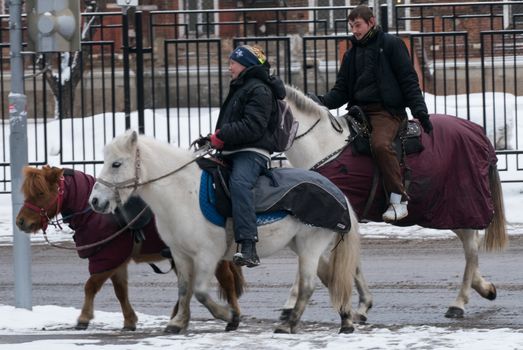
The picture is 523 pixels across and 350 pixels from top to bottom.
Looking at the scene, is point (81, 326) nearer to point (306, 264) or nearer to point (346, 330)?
point (306, 264)

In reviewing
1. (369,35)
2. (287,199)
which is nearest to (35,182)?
(287,199)

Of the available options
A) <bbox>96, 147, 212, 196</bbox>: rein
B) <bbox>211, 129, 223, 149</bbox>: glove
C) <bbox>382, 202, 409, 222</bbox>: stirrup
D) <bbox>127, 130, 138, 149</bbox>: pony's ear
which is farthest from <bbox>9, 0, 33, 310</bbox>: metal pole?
<bbox>382, 202, 409, 222</bbox>: stirrup

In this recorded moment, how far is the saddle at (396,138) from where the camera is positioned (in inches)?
449

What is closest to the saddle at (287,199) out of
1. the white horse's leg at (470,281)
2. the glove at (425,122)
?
the glove at (425,122)

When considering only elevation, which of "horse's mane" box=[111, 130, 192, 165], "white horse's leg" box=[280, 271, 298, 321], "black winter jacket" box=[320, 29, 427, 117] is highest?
"black winter jacket" box=[320, 29, 427, 117]

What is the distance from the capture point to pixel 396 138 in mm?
11406

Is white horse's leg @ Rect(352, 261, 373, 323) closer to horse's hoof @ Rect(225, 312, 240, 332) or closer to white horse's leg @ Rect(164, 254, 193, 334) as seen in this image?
horse's hoof @ Rect(225, 312, 240, 332)

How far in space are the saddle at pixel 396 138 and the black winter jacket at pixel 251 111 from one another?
4.64 feet

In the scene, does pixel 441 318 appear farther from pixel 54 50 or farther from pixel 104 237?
pixel 54 50

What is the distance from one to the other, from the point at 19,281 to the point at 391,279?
12.3 feet

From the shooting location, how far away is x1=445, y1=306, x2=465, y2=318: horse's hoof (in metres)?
11.2

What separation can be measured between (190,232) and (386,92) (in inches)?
97.4

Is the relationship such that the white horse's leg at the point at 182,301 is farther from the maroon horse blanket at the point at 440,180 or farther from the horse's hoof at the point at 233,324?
the maroon horse blanket at the point at 440,180

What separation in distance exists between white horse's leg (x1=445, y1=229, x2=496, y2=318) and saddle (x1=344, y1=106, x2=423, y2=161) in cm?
88
